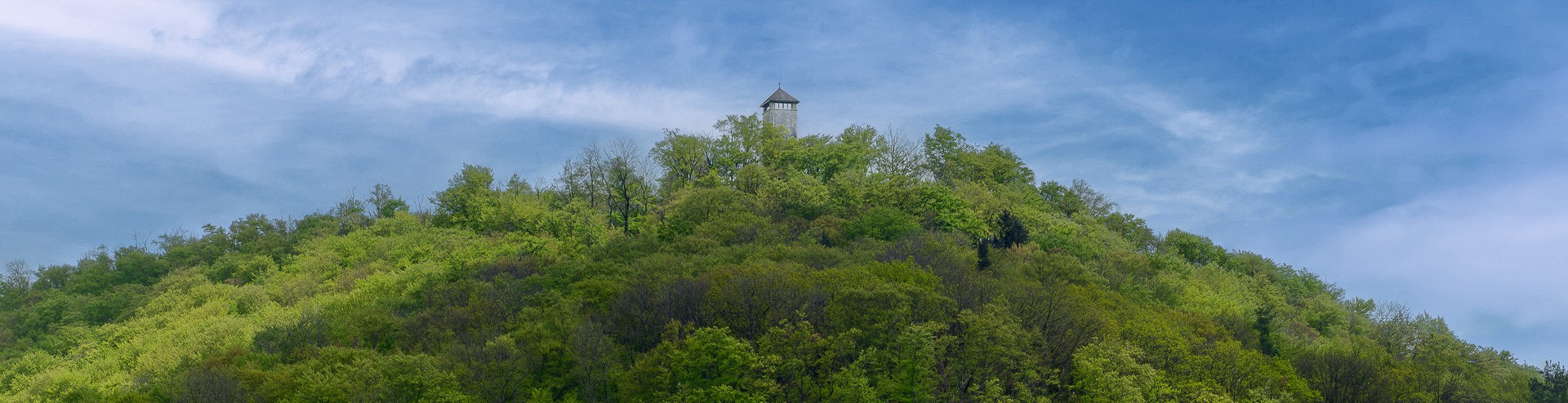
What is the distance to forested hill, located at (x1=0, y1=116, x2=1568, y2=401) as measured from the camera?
50.8 metres

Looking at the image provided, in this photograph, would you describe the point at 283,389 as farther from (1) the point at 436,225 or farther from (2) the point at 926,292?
(1) the point at 436,225

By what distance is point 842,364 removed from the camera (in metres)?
51.9

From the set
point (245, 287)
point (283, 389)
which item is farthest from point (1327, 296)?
point (245, 287)

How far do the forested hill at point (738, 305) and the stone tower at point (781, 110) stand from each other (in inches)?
302

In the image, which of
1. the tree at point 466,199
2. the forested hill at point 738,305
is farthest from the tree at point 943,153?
the tree at point 466,199

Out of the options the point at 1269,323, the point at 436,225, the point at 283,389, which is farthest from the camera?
the point at 436,225

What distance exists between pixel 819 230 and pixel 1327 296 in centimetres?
5567

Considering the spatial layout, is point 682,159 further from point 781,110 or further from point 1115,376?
point 1115,376

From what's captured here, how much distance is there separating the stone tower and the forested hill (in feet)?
25.2

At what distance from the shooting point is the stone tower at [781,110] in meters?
115

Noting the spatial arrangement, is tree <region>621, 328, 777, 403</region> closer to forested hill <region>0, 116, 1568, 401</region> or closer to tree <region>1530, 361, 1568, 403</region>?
forested hill <region>0, 116, 1568, 401</region>

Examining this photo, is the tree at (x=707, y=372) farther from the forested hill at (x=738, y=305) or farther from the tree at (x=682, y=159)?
the tree at (x=682, y=159)

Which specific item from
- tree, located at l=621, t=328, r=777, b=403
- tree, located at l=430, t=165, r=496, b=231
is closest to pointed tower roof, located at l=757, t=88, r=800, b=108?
tree, located at l=430, t=165, r=496, b=231

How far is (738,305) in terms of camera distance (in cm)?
5516
